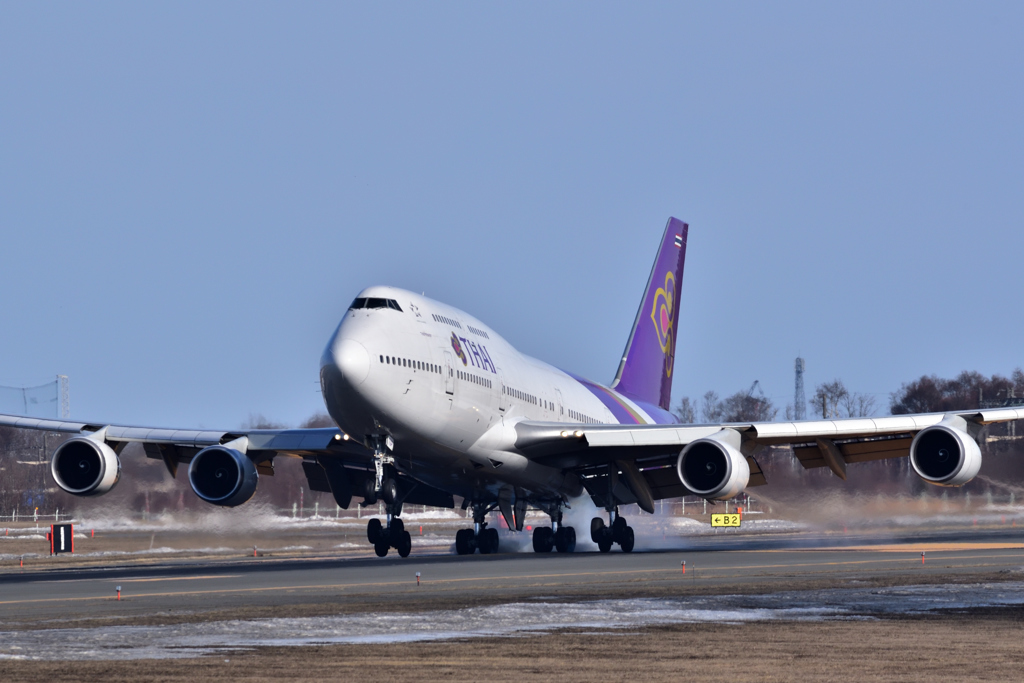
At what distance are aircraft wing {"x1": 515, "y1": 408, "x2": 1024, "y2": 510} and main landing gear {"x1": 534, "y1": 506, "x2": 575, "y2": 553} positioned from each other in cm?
159

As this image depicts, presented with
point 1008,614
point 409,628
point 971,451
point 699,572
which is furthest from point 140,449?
point 1008,614

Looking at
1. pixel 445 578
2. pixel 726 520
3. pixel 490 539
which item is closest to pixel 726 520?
pixel 726 520

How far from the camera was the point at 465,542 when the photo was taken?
37.0m

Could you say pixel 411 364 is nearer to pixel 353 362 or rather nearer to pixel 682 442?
pixel 353 362

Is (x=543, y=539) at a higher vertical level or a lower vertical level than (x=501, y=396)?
lower

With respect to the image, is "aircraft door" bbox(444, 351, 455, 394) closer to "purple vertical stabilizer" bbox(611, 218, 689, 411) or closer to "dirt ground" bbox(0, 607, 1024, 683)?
"dirt ground" bbox(0, 607, 1024, 683)

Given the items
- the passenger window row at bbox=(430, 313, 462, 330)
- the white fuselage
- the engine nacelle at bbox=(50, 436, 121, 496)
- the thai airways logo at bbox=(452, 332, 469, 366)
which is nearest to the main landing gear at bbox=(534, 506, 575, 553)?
the white fuselage

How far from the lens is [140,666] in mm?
12219

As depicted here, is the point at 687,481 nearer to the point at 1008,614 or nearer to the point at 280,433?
the point at 280,433

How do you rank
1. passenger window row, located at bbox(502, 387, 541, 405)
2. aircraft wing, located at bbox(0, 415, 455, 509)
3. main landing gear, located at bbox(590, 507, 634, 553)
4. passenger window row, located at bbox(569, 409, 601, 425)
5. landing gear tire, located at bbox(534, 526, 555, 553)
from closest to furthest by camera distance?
aircraft wing, located at bbox(0, 415, 455, 509) < passenger window row, located at bbox(502, 387, 541, 405) < main landing gear, located at bbox(590, 507, 634, 553) < landing gear tire, located at bbox(534, 526, 555, 553) < passenger window row, located at bbox(569, 409, 601, 425)

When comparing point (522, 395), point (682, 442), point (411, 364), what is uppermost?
point (411, 364)

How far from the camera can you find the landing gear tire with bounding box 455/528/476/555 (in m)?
37.0

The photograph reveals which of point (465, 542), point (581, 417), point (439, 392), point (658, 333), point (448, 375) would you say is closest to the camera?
point (439, 392)

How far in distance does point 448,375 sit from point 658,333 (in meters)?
22.7
